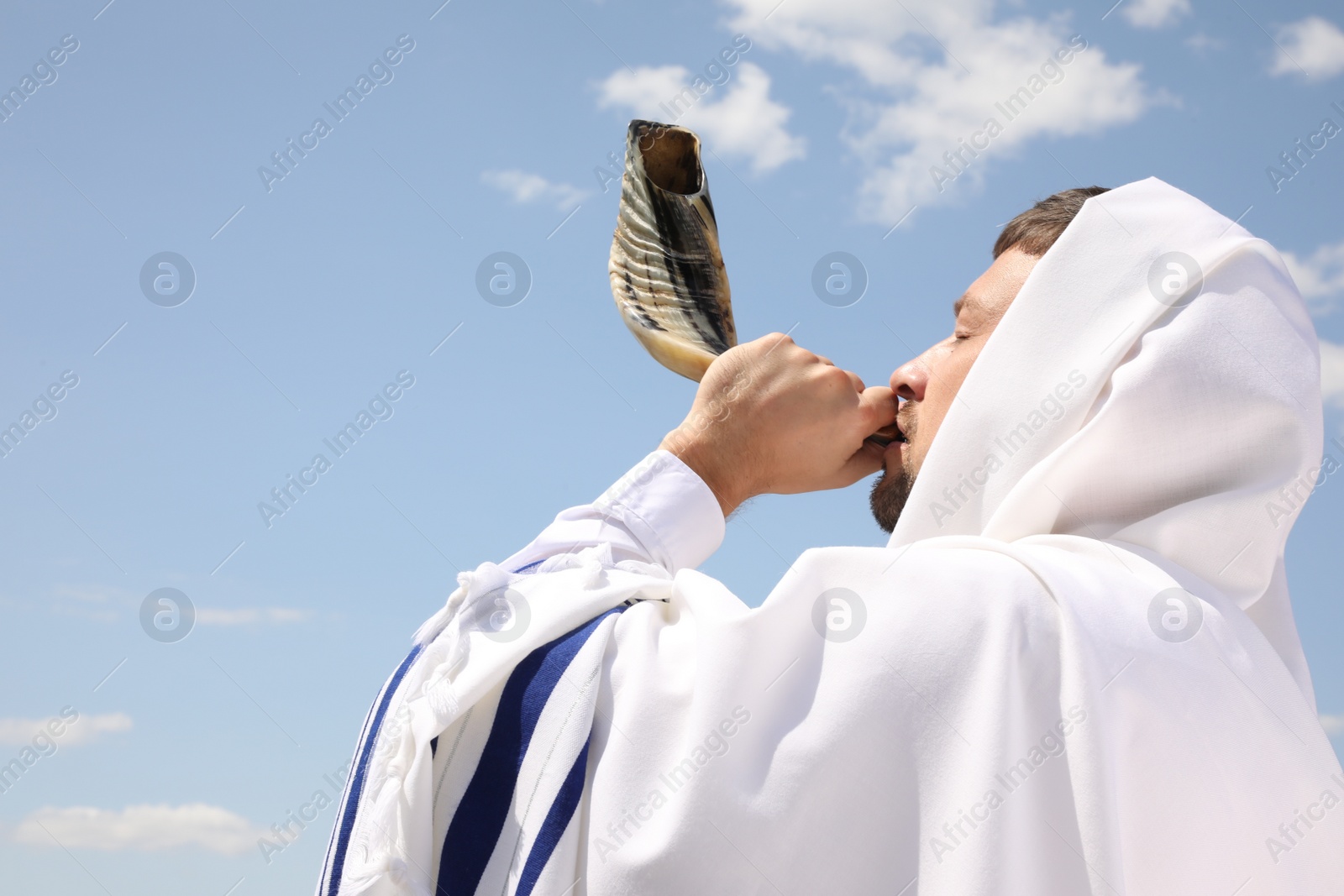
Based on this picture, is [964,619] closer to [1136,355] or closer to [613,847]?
[613,847]

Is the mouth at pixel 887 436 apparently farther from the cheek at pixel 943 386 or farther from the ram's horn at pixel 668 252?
the ram's horn at pixel 668 252

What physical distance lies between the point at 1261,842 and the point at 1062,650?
48cm

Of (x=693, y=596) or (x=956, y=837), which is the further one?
(x=693, y=596)

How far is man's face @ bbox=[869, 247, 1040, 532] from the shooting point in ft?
9.35

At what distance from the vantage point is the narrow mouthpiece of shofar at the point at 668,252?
347 centimetres

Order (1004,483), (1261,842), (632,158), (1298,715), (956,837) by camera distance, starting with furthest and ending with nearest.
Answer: (632,158) → (1004,483) → (1298,715) → (1261,842) → (956,837)

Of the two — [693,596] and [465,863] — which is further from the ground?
[693,596]

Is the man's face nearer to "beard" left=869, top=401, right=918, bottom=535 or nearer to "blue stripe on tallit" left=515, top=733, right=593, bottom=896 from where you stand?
"beard" left=869, top=401, right=918, bottom=535

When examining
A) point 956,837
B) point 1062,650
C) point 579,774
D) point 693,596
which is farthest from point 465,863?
point 1062,650

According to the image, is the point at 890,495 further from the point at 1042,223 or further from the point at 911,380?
the point at 1042,223

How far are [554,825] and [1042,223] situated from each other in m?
2.17

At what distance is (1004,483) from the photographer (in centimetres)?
235

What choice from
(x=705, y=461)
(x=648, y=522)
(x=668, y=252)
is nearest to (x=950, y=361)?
(x=705, y=461)

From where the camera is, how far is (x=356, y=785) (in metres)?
2.07
